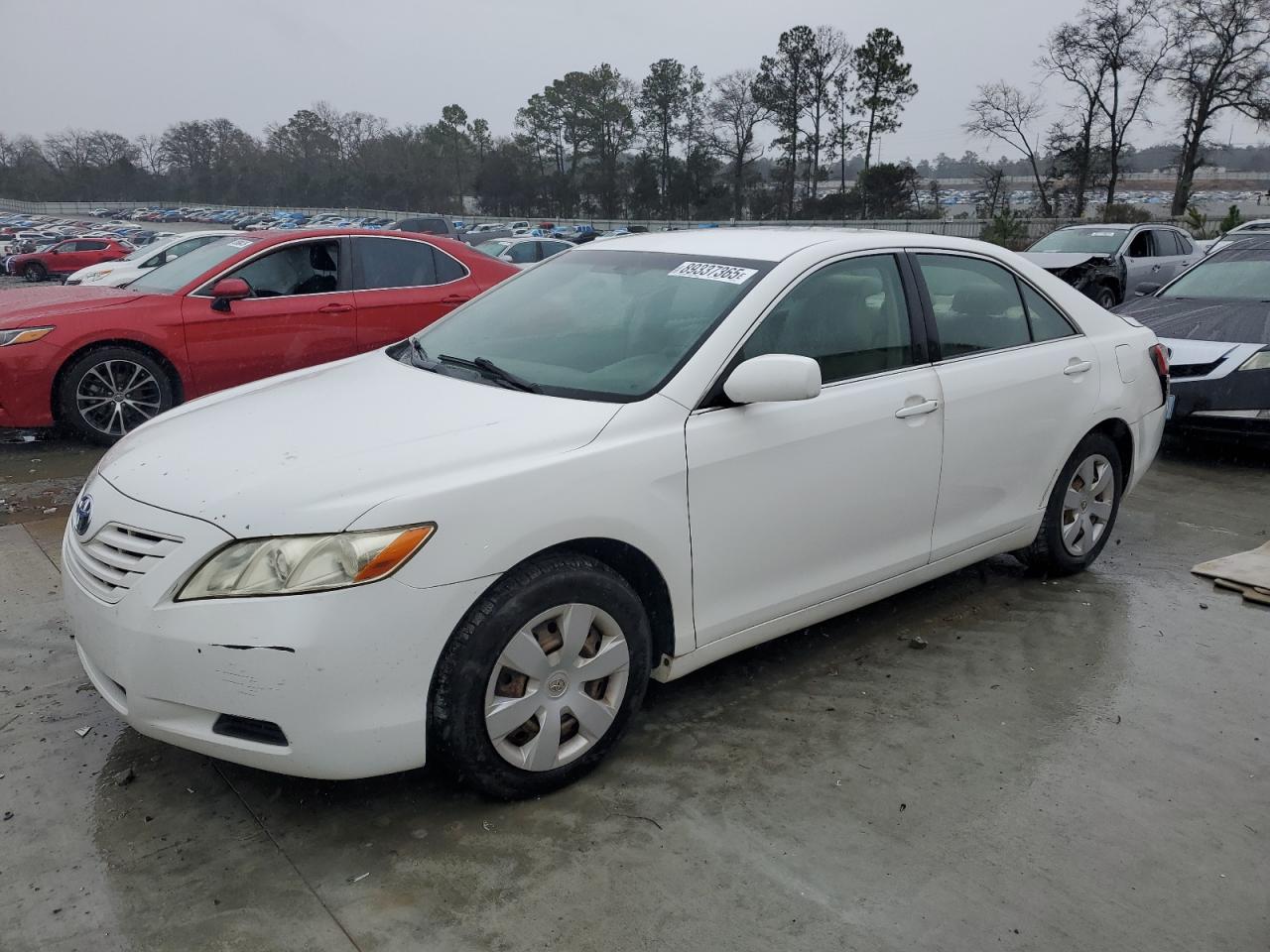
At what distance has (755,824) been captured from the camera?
282cm

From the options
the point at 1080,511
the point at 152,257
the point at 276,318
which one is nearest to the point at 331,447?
the point at 1080,511

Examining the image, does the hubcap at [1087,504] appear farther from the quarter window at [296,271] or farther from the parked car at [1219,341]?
the quarter window at [296,271]

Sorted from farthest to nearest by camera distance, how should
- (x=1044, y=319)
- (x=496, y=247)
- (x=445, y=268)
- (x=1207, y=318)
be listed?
(x=496, y=247), (x=445, y=268), (x=1207, y=318), (x=1044, y=319)

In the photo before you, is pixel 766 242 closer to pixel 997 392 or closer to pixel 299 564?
pixel 997 392

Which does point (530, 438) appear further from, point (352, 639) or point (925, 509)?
point (925, 509)

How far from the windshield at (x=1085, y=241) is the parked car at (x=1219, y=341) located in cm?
648

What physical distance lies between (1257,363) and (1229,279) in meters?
2.01

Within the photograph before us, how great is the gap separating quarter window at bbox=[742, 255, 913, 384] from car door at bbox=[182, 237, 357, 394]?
4862mm

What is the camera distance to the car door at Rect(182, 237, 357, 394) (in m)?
7.23

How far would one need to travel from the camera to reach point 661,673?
320 cm

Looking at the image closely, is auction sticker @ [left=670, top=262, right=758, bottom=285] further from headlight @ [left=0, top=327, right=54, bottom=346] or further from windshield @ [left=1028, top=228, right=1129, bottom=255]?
windshield @ [left=1028, top=228, right=1129, bottom=255]

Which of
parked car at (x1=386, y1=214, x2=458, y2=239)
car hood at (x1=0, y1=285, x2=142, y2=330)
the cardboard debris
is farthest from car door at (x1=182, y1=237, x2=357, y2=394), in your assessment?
parked car at (x1=386, y1=214, x2=458, y2=239)

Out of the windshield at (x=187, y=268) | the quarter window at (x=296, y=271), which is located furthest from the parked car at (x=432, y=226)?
the quarter window at (x=296, y=271)

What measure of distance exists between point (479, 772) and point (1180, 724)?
2400 millimetres
